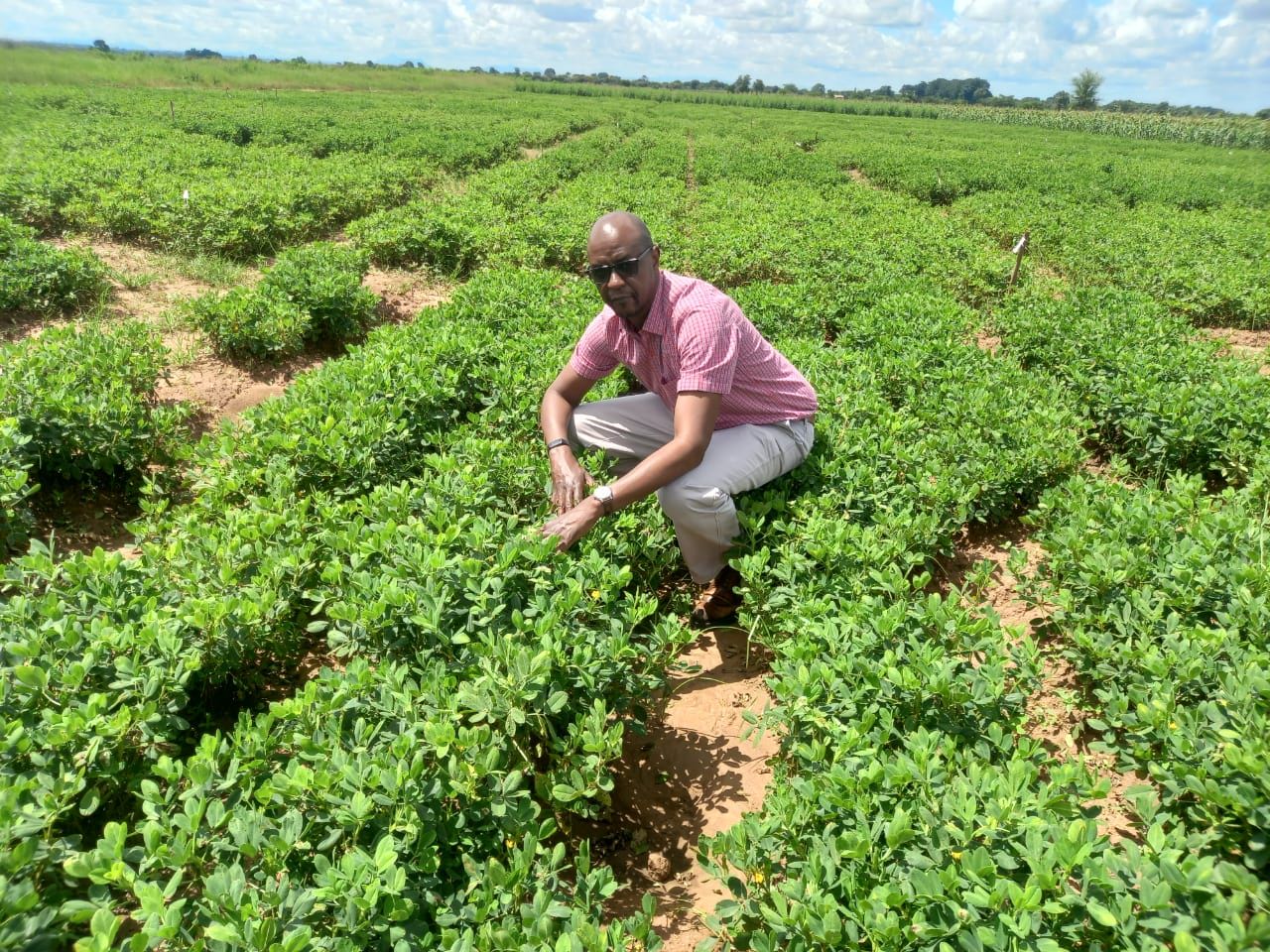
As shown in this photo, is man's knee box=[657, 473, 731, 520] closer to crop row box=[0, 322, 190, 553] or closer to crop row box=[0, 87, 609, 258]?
crop row box=[0, 322, 190, 553]

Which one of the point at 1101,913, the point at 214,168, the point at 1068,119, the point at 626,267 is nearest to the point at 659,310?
the point at 626,267

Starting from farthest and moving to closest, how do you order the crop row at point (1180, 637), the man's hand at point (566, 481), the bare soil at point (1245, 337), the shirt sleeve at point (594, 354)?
the bare soil at point (1245, 337) → the shirt sleeve at point (594, 354) → the man's hand at point (566, 481) → the crop row at point (1180, 637)

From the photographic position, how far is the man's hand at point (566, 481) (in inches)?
137

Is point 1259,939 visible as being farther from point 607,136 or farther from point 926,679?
point 607,136

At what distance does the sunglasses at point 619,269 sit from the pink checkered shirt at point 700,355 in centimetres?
26

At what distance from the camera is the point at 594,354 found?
4.00 m

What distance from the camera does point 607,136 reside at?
95.9ft

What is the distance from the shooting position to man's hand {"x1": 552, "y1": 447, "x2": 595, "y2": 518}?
3482mm

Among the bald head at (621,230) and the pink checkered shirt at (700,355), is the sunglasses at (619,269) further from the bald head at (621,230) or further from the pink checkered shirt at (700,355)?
the pink checkered shirt at (700,355)

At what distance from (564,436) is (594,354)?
1.76 ft

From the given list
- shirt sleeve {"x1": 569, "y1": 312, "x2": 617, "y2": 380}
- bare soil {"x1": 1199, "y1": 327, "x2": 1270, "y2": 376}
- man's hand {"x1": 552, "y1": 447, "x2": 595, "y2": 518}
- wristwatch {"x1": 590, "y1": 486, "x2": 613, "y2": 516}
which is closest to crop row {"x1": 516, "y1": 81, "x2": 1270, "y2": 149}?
bare soil {"x1": 1199, "y1": 327, "x2": 1270, "y2": 376}

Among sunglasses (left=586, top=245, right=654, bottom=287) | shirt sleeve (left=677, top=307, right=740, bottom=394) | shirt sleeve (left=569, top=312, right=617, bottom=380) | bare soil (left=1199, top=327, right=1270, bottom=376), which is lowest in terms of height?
bare soil (left=1199, top=327, right=1270, bottom=376)

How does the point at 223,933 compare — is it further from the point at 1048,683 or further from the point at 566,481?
the point at 1048,683

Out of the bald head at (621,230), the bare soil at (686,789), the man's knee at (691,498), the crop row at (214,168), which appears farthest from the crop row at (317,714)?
Result: the crop row at (214,168)
